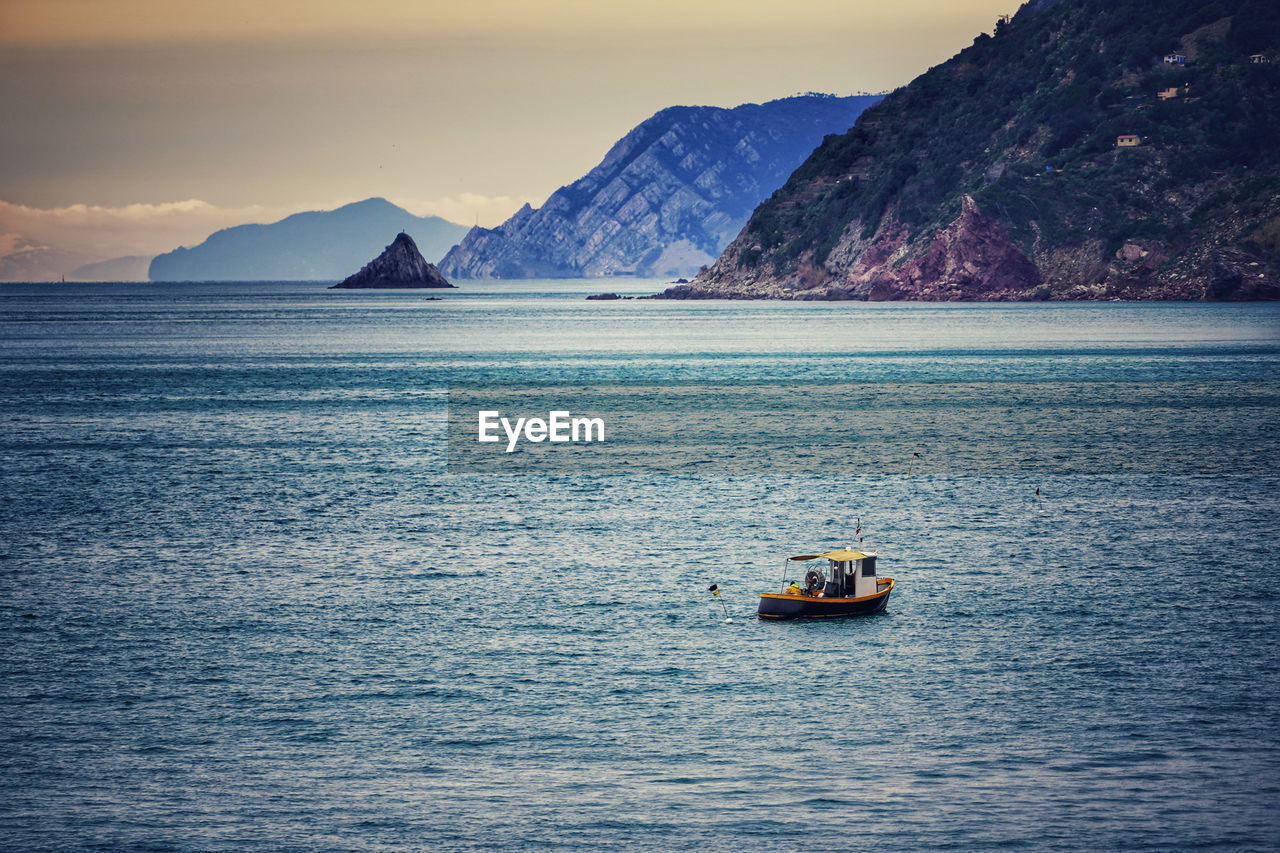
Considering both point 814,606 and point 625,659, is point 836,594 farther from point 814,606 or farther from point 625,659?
point 625,659

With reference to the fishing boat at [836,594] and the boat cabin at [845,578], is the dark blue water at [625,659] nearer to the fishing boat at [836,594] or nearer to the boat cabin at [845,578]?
the fishing boat at [836,594]

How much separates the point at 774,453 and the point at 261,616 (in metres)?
45.5

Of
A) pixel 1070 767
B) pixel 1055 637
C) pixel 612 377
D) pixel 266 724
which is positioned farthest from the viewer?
pixel 612 377

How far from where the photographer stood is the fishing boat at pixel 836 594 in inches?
1735

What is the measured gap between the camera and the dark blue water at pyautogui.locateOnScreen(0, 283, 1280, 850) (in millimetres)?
29047

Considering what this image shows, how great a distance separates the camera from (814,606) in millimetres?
44219

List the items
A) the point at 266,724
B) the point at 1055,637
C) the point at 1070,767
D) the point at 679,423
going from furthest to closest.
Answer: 1. the point at 679,423
2. the point at 1055,637
3. the point at 266,724
4. the point at 1070,767

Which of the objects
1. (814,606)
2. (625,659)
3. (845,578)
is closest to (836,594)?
(845,578)

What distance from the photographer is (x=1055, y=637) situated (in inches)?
1649

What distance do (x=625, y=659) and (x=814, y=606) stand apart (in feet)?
26.2

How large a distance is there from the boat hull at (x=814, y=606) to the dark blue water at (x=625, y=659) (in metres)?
0.61

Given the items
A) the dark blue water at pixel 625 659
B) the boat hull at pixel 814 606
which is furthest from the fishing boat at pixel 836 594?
the dark blue water at pixel 625 659

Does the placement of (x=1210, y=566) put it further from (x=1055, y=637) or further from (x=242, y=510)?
(x=242, y=510)

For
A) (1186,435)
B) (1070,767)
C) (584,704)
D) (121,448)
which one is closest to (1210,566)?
(1070,767)
